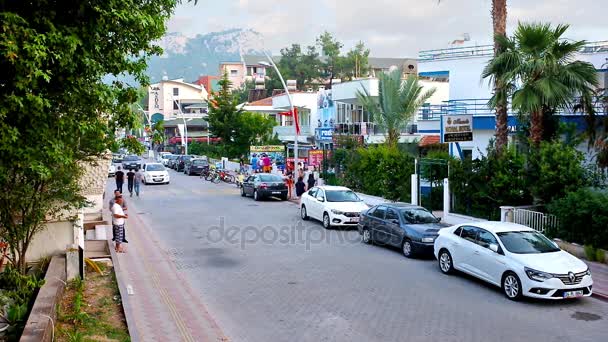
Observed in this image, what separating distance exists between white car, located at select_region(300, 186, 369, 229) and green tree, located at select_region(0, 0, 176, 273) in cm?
1275

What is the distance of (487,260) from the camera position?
13523mm

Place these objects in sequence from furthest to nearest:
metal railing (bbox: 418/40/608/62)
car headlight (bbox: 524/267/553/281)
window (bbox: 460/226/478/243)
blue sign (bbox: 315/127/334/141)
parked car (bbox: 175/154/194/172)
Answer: parked car (bbox: 175/154/194/172) → blue sign (bbox: 315/127/334/141) → metal railing (bbox: 418/40/608/62) → window (bbox: 460/226/478/243) → car headlight (bbox: 524/267/553/281)

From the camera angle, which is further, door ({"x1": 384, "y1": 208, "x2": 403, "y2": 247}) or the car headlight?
door ({"x1": 384, "y1": 208, "x2": 403, "y2": 247})

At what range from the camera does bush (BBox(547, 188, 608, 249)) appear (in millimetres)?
15906

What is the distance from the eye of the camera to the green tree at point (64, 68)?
7.51 m

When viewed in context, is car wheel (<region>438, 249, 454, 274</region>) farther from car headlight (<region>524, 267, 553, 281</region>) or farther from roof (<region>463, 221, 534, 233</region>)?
car headlight (<region>524, 267, 553, 281</region>)

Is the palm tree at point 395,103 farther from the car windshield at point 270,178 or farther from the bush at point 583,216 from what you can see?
the bush at point 583,216

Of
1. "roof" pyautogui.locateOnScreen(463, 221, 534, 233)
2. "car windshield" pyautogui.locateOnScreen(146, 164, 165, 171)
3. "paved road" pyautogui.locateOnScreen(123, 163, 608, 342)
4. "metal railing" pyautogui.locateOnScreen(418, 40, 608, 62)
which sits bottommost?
"paved road" pyautogui.locateOnScreen(123, 163, 608, 342)

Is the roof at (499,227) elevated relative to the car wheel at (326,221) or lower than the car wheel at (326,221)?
elevated

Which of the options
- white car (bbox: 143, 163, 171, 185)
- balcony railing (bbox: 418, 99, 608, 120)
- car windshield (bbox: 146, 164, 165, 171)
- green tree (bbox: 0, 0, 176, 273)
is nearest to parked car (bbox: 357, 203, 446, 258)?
green tree (bbox: 0, 0, 176, 273)

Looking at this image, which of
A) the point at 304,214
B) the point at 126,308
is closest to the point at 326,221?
the point at 304,214

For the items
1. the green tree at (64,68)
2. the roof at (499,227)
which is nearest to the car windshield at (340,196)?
the roof at (499,227)

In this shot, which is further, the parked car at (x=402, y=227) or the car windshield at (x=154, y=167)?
the car windshield at (x=154, y=167)

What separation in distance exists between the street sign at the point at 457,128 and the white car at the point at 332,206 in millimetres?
3866
